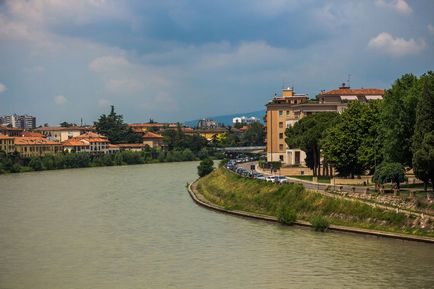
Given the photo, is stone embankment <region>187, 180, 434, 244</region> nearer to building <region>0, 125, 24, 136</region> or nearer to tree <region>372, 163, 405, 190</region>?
tree <region>372, 163, 405, 190</region>

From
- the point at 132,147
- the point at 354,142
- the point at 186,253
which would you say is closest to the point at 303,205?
the point at 354,142

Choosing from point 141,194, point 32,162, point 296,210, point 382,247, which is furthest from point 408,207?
point 32,162

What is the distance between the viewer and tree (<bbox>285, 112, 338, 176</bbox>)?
57000 mm

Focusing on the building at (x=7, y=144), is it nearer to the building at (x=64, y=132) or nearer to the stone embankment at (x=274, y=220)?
the building at (x=64, y=132)

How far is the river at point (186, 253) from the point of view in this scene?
1038 inches

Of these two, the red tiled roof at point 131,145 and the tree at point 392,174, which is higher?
the red tiled roof at point 131,145

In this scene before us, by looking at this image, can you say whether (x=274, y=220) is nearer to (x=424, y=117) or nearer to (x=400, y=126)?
(x=400, y=126)

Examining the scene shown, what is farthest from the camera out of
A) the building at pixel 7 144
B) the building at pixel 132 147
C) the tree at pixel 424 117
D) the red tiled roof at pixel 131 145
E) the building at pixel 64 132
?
the building at pixel 64 132

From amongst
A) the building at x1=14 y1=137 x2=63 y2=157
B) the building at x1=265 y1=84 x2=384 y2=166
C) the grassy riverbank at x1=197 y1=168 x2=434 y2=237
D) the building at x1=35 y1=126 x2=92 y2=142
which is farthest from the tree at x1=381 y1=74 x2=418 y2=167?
the building at x1=35 y1=126 x2=92 y2=142

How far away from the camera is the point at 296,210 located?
39.8 m

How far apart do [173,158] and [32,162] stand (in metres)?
27.9

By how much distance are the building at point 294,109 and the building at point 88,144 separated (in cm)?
5595

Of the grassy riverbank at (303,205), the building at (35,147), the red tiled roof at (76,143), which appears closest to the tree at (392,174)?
the grassy riverbank at (303,205)

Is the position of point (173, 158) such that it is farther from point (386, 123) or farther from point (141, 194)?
point (386, 123)
